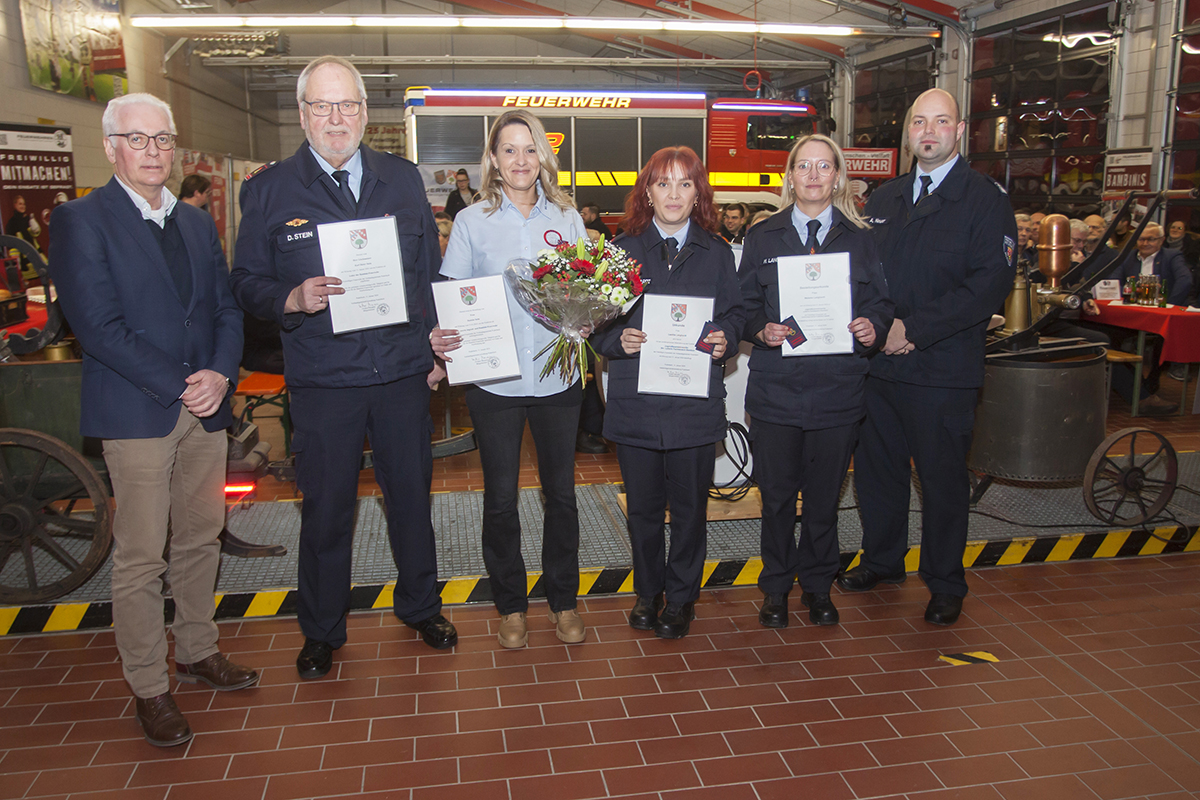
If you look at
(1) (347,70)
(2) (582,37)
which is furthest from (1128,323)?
(2) (582,37)

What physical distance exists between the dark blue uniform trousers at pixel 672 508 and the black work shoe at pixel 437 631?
0.79 metres

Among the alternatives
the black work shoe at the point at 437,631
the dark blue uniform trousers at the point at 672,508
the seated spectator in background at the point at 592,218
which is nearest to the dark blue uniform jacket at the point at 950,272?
the dark blue uniform trousers at the point at 672,508

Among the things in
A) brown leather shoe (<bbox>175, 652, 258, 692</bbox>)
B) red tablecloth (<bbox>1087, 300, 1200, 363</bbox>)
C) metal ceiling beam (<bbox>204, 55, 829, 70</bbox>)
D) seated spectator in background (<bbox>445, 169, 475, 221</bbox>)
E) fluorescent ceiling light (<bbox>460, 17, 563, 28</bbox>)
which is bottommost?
brown leather shoe (<bbox>175, 652, 258, 692</bbox>)

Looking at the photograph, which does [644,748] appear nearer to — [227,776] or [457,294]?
[227,776]

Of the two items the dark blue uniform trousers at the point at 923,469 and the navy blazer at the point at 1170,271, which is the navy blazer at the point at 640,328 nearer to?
the dark blue uniform trousers at the point at 923,469

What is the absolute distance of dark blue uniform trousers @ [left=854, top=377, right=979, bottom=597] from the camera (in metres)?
3.55

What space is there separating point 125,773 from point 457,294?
1859 millimetres

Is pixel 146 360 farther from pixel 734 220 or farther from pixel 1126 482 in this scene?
pixel 734 220

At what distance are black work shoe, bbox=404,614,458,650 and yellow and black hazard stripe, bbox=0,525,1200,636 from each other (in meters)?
0.34

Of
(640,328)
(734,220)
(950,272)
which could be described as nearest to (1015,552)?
(950,272)

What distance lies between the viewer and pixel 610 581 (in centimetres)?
391

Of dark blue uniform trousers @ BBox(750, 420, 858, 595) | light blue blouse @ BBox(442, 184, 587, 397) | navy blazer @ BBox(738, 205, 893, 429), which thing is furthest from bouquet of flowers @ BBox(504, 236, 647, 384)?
dark blue uniform trousers @ BBox(750, 420, 858, 595)

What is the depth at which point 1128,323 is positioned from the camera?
25.2ft

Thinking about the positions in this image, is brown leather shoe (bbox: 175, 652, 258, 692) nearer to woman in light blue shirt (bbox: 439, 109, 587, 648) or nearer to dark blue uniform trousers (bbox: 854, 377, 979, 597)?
woman in light blue shirt (bbox: 439, 109, 587, 648)
